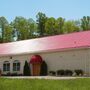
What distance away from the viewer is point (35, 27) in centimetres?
10450

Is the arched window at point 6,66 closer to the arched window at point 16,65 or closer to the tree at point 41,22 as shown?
the arched window at point 16,65

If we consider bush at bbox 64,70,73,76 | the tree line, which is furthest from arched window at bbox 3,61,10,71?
the tree line

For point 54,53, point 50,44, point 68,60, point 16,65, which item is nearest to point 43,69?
point 54,53

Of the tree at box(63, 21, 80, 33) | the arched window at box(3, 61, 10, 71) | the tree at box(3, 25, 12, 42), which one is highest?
the tree at box(63, 21, 80, 33)

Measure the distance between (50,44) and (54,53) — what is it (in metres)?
3.95

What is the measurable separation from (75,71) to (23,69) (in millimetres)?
9242

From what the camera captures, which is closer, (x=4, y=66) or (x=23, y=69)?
(x=23, y=69)

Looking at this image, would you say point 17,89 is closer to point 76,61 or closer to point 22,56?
point 76,61

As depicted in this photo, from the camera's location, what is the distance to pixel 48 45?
48312mm

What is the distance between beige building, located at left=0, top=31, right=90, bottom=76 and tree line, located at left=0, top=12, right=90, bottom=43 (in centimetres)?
4354

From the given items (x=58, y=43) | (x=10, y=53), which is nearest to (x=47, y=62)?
(x=58, y=43)

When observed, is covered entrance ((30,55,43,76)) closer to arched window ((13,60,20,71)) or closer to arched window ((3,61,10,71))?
arched window ((13,60,20,71))

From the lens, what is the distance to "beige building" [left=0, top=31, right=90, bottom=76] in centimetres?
4180

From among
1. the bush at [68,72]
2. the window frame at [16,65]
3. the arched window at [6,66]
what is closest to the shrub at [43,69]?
the bush at [68,72]
